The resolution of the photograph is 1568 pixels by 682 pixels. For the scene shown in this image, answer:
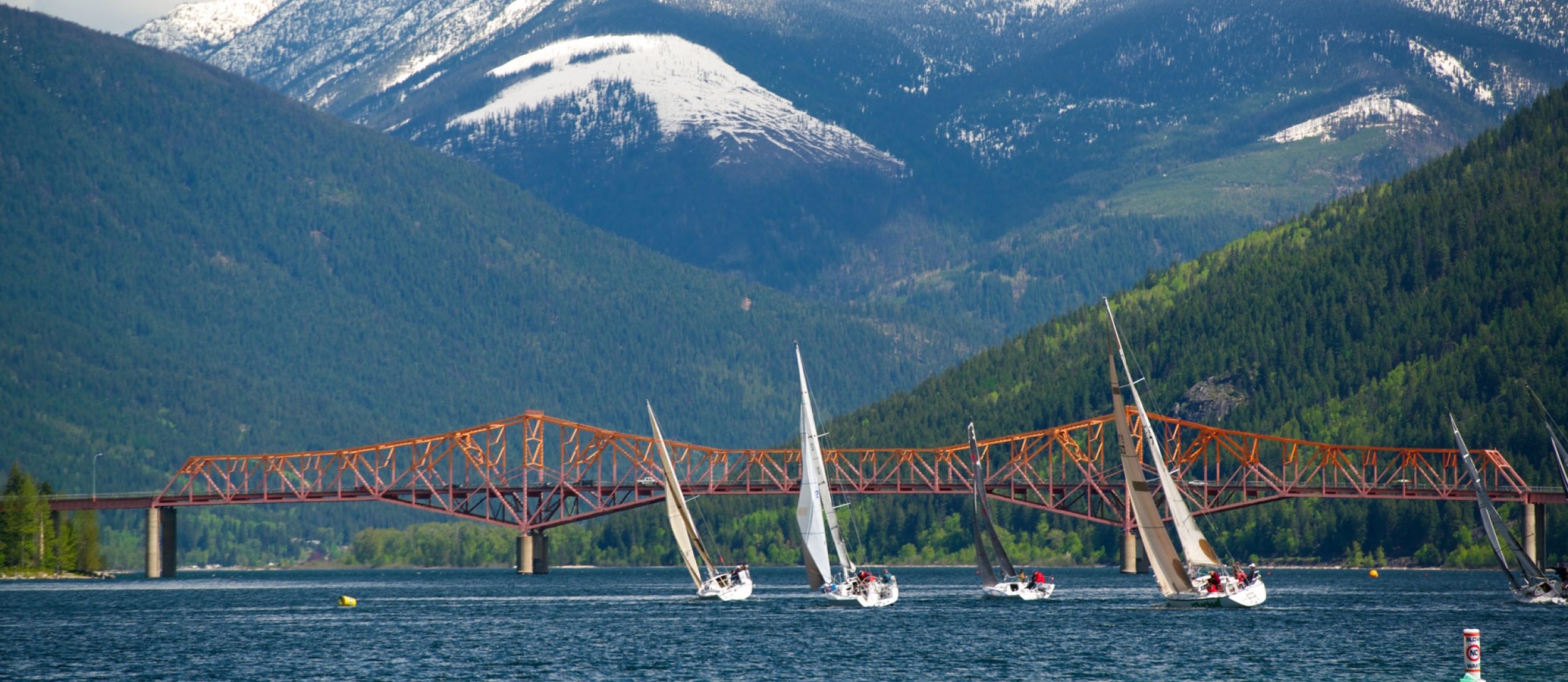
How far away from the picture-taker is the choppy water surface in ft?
366

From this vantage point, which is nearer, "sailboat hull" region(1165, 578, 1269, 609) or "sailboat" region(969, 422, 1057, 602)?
"sailboat hull" region(1165, 578, 1269, 609)

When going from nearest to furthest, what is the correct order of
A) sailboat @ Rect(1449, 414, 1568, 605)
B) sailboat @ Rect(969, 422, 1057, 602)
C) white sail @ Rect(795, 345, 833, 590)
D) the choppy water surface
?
the choppy water surface < sailboat @ Rect(1449, 414, 1568, 605) < white sail @ Rect(795, 345, 833, 590) < sailboat @ Rect(969, 422, 1057, 602)

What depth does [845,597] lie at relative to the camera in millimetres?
156625

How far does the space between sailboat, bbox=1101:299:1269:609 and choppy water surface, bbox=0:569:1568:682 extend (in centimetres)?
187

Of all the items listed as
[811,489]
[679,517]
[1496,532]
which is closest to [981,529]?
[679,517]

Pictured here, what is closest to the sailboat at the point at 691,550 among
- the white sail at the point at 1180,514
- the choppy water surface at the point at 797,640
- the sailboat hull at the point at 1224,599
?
the choppy water surface at the point at 797,640

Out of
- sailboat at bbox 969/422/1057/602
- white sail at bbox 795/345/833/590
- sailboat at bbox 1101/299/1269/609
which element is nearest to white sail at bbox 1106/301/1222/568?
sailboat at bbox 1101/299/1269/609

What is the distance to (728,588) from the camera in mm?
172500

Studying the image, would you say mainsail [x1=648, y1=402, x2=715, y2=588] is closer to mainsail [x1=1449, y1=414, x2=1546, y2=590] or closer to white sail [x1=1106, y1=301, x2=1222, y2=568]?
white sail [x1=1106, y1=301, x2=1222, y2=568]

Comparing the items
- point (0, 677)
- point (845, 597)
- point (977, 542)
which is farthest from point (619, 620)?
point (0, 677)

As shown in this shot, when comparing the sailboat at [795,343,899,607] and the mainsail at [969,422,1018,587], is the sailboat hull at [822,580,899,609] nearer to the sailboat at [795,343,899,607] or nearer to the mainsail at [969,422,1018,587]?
the sailboat at [795,343,899,607]

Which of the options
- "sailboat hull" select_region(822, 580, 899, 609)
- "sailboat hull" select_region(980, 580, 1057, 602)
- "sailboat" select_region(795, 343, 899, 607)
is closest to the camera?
"sailboat" select_region(795, 343, 899, 607)

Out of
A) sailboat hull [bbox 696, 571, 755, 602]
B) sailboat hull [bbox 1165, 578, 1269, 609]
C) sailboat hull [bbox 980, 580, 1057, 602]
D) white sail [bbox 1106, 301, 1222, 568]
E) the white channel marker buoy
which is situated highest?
white sail [bbox 1106, 301, 1222, 568]

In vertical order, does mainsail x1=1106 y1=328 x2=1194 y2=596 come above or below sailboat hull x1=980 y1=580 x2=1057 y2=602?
above
